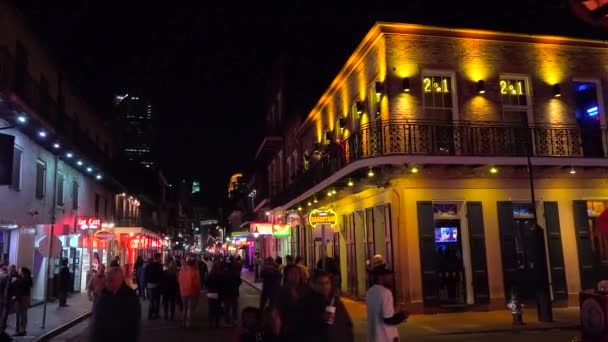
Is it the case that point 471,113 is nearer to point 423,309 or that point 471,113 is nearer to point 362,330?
point 423,309

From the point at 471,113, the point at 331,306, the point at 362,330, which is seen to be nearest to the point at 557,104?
the point at 471,113

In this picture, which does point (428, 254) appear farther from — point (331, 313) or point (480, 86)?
point (331, 313)

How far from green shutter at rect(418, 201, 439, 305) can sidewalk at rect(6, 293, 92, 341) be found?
34.0 feet

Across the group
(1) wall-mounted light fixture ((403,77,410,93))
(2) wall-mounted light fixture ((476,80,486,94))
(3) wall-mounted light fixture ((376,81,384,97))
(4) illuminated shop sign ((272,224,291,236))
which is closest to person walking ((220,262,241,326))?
(3) wall-mounted light fixture ((376,81,384,97))

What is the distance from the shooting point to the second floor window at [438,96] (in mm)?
16797

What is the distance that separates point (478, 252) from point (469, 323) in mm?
3065

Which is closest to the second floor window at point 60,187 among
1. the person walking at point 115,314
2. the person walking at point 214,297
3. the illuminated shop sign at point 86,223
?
the illuminated shop sign at point 86,223

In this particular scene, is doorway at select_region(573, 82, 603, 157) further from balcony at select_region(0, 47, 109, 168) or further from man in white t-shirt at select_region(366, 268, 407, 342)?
balcony at select_region(0, 47, 109, 168)

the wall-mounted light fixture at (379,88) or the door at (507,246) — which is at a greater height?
the wall-mounted light fixture at (379,88)

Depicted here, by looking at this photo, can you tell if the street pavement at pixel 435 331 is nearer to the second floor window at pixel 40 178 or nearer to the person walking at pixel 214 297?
the person walking at pixel 214 297

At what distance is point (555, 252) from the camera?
1695 centimetres

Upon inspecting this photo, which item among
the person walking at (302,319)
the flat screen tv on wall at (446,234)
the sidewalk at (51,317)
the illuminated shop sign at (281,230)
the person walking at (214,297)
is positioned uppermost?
the illuminated shop sign at (281,230)

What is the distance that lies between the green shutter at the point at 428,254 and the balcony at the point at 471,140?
1845 mm

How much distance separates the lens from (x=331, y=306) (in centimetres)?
558
